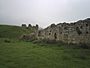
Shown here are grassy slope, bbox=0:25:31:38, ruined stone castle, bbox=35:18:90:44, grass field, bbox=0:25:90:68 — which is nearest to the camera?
grass field, bbox=0:25:90:68

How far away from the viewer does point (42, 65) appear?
32.8 feet

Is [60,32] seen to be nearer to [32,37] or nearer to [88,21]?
[88,21]

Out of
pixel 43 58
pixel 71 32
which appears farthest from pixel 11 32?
pixel 43 58

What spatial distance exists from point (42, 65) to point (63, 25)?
13.3m

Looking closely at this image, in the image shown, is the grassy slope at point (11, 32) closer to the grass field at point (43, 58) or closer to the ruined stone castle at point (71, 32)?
the ruined stone castle at point (71, 32)

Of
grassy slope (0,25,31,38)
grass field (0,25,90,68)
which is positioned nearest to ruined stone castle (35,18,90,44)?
grass field (0,25,90,68)

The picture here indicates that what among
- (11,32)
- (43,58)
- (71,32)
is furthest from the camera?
(11,32)

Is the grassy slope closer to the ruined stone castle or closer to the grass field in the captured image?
the ruined stone castle

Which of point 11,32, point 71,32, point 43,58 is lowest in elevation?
point 43,58

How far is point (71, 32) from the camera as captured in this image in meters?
21.1

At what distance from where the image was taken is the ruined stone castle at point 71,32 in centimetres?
1937

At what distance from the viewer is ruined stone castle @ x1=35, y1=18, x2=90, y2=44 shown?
63.6ft

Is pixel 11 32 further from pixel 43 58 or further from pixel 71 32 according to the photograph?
pixel 43 58

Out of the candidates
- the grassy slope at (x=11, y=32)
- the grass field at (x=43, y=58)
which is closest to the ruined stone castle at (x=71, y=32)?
the grass field at (x=43, y=58)
